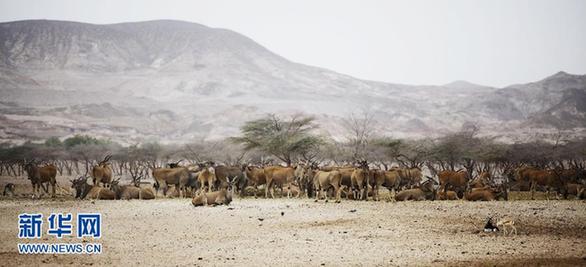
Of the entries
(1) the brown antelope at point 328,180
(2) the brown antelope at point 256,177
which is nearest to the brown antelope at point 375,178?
(1) the brown antelope at point 328,180

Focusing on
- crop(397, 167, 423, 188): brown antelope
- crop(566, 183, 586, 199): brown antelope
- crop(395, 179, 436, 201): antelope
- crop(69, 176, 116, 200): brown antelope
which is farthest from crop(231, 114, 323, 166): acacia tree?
crop(566, 183, 586, 199): brown antelope

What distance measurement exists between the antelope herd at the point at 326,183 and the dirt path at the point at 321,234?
2296 millimetres

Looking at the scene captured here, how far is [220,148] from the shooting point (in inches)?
2456

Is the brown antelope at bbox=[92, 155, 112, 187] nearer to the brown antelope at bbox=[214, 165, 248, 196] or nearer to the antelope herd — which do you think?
the antelope herd

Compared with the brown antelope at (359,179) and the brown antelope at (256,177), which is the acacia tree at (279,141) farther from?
the brown antelope at (359,179)

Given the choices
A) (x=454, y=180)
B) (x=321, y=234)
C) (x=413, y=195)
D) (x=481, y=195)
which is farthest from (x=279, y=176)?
(x=321, y=234)

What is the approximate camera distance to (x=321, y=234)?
1496 centimetres

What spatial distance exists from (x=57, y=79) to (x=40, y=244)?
16028 centimetres

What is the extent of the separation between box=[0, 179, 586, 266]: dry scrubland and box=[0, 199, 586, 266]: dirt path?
2 centimetres

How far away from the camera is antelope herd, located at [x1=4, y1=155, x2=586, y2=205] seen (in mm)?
22938

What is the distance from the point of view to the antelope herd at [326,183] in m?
22.9

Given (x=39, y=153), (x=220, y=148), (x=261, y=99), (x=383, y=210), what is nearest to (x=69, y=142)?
(x=39, y=153)

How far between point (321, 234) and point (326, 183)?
8.19 metres

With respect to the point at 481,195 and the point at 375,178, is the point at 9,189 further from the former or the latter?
the point at 481,195
